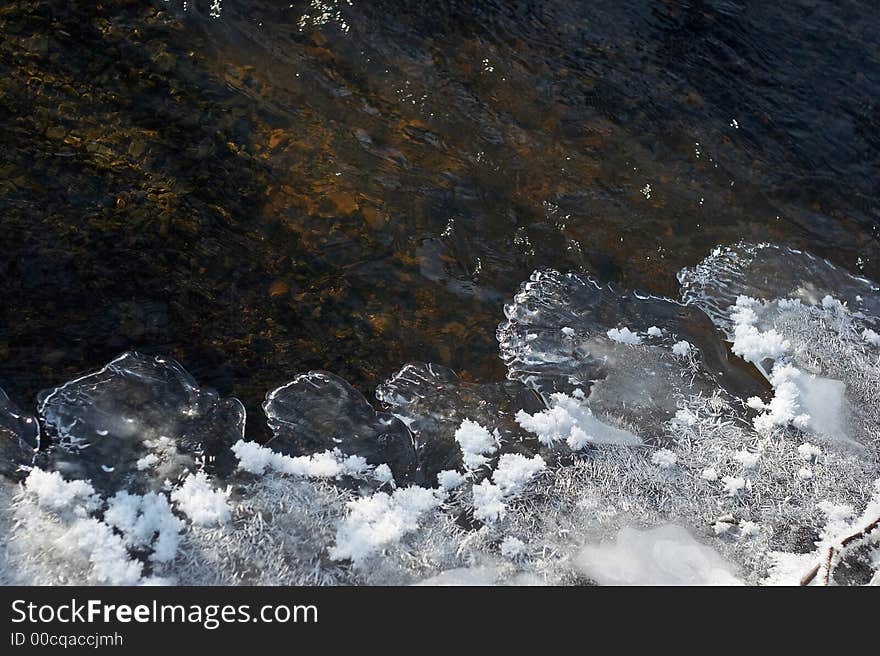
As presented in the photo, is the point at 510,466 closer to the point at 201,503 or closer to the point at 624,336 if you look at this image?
the point at 624,336

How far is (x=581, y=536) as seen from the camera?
2549 millimetres

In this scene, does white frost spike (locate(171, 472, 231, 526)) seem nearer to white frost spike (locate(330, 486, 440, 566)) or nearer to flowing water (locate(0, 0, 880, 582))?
flowing water (locate(0, 0, 880, 582))

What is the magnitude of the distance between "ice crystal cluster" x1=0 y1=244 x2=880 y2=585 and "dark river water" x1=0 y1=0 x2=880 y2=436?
147 millimetres

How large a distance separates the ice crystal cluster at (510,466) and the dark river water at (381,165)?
147mm

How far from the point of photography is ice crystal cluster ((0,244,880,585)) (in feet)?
7.66

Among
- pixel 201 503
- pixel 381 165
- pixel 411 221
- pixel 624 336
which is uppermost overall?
pixel 381 165

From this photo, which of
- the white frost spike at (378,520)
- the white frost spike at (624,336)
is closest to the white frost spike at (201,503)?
the white frost spike at (378,520)

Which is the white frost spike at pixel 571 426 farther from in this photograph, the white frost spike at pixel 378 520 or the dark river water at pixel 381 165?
the white frost spike at pixel 378 520

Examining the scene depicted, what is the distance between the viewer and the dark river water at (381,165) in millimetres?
2752

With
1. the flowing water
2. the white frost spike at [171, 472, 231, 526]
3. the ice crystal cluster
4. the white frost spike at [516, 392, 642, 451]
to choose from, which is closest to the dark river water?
the flowing water

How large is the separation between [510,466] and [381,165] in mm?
1399

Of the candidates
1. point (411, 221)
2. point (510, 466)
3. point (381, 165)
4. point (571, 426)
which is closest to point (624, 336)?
point (571, 426)

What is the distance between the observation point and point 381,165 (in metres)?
3.25

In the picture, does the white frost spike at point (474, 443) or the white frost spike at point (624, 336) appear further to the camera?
the white frost spike at point (624, 336)
